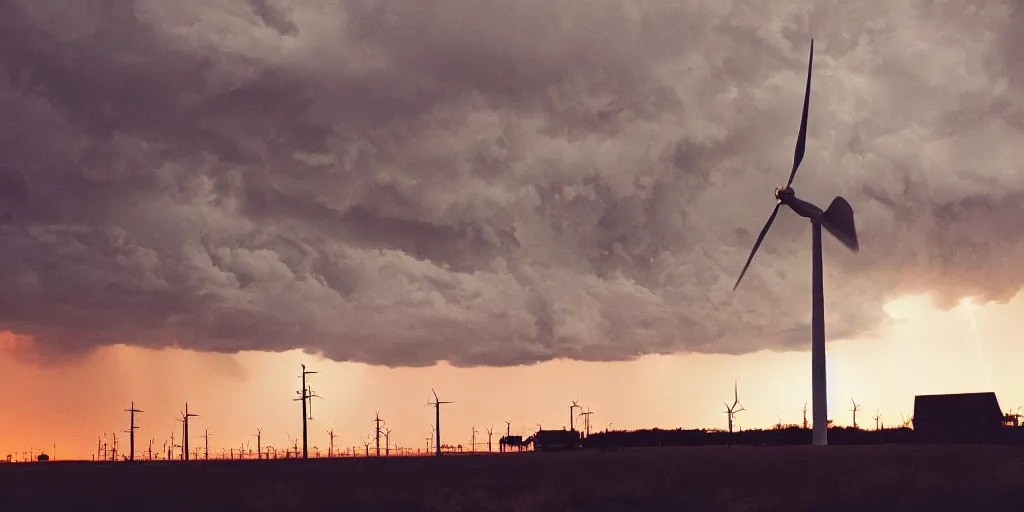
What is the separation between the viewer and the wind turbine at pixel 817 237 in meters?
100

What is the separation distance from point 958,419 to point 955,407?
76.3 inches

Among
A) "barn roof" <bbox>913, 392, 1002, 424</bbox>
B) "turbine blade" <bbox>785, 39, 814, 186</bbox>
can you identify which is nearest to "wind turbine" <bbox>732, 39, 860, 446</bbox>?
"turbine blade" <bbox>785, 39, 814, 186</bbox>

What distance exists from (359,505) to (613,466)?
114 ft

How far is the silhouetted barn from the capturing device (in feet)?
449

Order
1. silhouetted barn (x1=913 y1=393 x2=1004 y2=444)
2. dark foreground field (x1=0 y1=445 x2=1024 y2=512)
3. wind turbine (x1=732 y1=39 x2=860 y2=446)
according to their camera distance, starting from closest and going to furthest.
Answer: dark foreground field (x1=0 y1=445 x2=1024 y2=512)
wind turbine (x1=732 y1=39 x2=860 y2=446)
silhouetted barn (x1=913 y1=393 x2=1004 y2=444)

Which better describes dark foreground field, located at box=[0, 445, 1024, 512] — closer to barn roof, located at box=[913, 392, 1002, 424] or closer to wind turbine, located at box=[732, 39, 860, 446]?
wind turbine, located at box=[732, 39, 860, 446]

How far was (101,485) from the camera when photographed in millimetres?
80562

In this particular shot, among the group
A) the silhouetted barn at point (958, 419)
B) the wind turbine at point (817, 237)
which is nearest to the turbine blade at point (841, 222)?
the wind turbine at point (817, 237)

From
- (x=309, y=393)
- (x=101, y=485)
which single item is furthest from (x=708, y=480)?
(x=309, y=393)

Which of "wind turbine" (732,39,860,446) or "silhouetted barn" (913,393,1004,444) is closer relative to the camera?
"wind turbine" (732,39,860,446)

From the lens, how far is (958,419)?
140000 millimetres

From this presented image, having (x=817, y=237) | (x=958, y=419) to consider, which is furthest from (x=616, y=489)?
(x=958, y=419)

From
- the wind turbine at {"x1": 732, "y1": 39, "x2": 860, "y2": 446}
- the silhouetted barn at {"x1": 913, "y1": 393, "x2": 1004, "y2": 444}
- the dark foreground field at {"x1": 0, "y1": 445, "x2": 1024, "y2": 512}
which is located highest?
the wind turbine at {"x1": 732, "y1": 39, "x2": 860, "y2": 446}

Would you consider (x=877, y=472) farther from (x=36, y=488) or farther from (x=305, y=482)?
(x=36, y=488)
